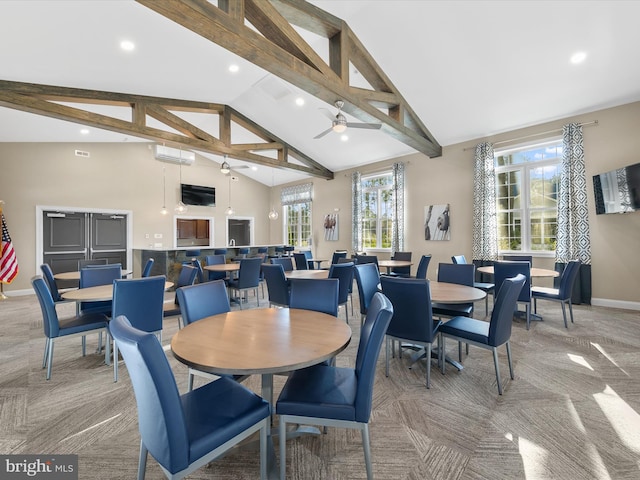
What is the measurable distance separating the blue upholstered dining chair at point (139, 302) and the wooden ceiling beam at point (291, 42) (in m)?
2.20

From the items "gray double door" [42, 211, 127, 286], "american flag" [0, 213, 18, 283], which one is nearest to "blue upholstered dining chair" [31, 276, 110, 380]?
"american flag" [0, 213, 18, 283]

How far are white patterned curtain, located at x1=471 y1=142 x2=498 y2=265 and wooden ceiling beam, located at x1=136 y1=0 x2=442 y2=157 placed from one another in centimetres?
222

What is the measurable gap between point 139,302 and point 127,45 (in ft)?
10.8

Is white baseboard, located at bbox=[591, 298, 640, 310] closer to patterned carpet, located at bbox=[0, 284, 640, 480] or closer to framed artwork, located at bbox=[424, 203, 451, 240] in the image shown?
patterned carpet, located at bbox=[0, 284, 640, 480]

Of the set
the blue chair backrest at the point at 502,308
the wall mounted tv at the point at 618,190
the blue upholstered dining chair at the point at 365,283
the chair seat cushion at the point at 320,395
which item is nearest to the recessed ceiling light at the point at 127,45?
the blue upholstered dining chair at the point at 365,283

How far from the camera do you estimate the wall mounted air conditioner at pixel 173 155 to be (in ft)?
26.7

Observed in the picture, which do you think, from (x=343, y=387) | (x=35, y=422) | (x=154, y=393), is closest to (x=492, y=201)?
(x=343, y=387)

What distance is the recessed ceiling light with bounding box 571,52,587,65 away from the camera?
403 cm

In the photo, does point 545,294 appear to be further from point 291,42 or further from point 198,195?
point 198,195

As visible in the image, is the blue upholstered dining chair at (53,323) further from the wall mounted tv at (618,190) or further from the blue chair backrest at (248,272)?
the wall mounted tv at (618,190)

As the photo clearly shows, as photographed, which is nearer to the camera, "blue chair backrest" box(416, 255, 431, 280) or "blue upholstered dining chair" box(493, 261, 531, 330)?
"blue upholstered dining chair" box(493, 261, 531, 330)

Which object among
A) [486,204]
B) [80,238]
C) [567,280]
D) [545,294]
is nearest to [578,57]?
[486,204]

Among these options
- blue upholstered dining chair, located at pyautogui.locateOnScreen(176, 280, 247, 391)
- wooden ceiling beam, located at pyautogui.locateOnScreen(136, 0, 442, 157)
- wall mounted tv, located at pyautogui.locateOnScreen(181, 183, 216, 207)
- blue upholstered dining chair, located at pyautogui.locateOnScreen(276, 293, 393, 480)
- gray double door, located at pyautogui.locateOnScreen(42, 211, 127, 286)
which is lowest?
blue upholstered dining chair, located at pyautogui.locateOnScreen(276, 293, 393, 480)

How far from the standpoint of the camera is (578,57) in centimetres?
408
